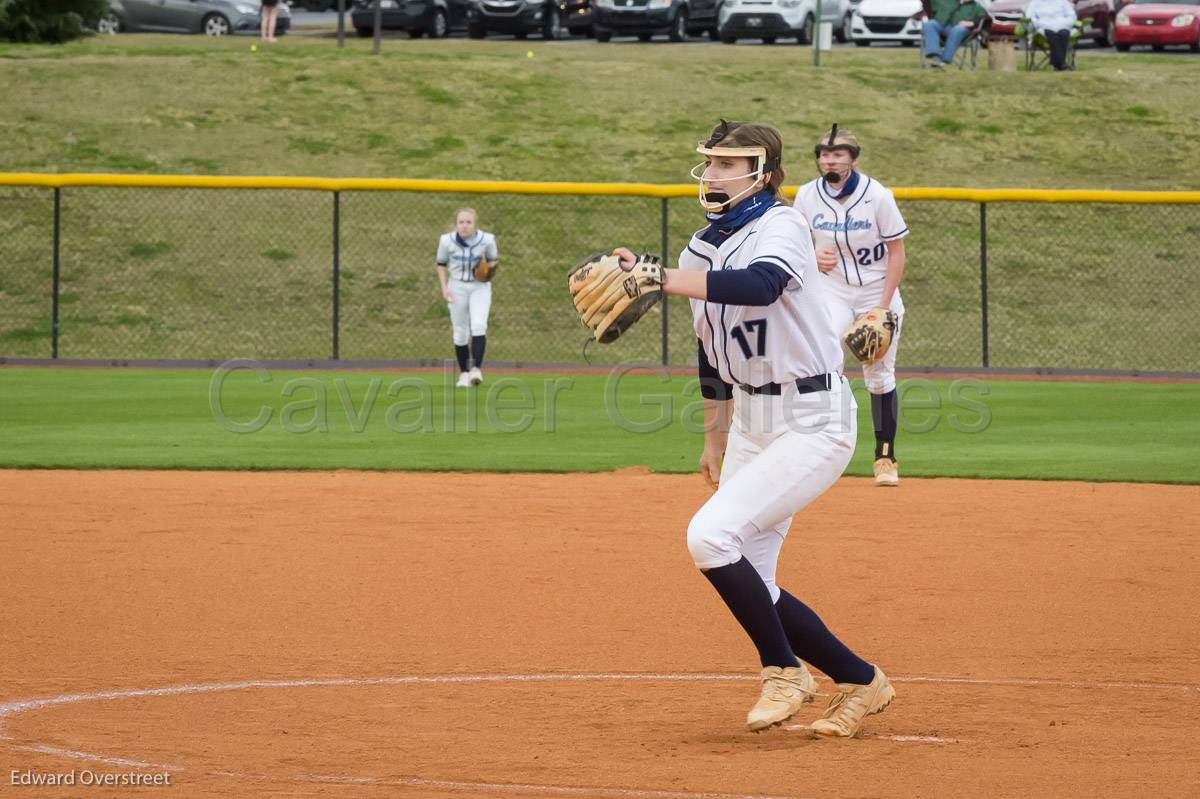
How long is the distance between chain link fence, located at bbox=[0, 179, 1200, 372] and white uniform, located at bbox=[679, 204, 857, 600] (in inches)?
579

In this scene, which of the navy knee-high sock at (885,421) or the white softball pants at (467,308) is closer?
the navy knee-high sock at (885,421)

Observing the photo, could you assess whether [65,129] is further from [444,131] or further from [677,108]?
[677,108]

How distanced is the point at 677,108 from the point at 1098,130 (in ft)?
25.3

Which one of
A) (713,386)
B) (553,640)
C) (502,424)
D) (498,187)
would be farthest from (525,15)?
(713,386)

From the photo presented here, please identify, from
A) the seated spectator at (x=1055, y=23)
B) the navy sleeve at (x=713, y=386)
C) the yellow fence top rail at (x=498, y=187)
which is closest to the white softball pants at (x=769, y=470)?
the navy sleeve at (x=713, y=386)

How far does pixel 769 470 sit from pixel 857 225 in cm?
531

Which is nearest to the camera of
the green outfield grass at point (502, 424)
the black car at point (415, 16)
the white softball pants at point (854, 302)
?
the white softball pants at point (854, 302)

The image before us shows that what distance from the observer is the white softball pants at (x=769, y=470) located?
17.1 ft

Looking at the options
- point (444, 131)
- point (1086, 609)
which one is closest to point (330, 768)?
point (1086, 609)

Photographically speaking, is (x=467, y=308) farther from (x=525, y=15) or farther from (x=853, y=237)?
(x=525, y=15)

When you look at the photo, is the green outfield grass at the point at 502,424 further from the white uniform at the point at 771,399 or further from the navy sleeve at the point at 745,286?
the navy sleeve at the point at 745,286

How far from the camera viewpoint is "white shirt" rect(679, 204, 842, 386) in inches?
207

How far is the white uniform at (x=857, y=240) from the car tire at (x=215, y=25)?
29.5 m

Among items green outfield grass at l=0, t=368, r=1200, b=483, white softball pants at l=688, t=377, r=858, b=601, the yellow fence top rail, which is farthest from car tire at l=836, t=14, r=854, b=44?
white softball pants at l=688, t=377, r=858, b=601
